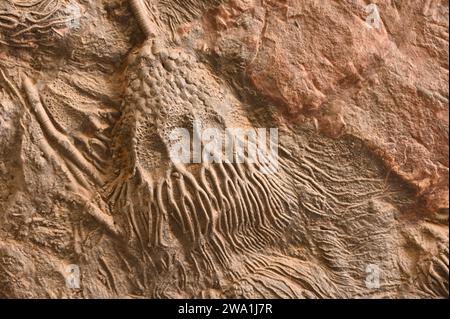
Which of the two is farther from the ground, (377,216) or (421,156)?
(421,156)

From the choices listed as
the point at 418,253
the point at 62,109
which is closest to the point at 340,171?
the point at 418,253

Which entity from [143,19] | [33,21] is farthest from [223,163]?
[33,21]

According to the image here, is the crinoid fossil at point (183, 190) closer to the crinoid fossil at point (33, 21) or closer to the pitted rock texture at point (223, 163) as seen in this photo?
the pitted rock texture at point (223, 163)

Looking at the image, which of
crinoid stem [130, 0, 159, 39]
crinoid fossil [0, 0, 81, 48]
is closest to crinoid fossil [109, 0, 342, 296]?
crinoid stem [130, 0, 159, 39]

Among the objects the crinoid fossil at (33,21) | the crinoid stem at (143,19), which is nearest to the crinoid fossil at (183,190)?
the crinoid stem at (143,19)

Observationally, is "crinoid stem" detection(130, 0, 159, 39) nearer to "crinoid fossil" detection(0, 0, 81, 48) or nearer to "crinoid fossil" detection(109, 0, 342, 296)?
"crinoid fossil" detection(109, 0, 342, 296)

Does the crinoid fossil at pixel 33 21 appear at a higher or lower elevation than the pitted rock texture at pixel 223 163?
higher

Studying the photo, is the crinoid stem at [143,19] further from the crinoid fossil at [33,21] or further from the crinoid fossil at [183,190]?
the crinoid fossil at [33,21]
